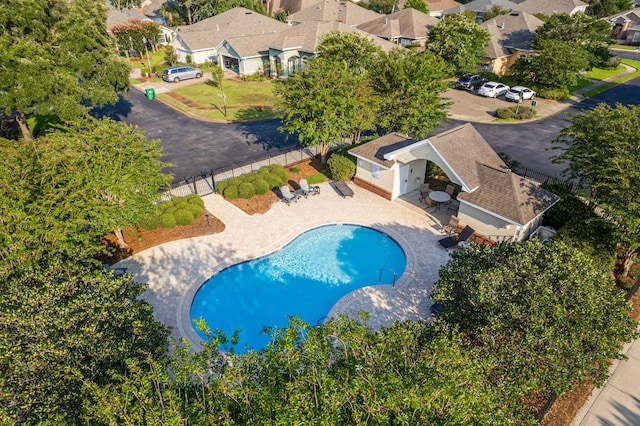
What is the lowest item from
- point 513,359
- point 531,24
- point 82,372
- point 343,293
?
point 343,293

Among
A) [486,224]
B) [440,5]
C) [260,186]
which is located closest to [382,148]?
[486,224]

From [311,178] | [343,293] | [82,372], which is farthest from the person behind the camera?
[311,178]

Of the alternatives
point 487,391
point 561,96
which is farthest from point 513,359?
point 561,96

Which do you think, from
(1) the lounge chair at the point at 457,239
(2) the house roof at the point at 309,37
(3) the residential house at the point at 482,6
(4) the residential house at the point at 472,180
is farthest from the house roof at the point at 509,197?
(3) the residential house at the point at 482,6

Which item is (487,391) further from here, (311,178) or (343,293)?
(311,178)

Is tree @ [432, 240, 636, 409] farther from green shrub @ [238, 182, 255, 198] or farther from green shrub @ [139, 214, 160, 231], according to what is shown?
green shrub @ [139, 214, 160, 231]

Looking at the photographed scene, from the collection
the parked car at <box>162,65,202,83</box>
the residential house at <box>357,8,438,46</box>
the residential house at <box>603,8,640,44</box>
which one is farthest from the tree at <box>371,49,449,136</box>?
the residential house at <box>603,8,640,44</box>

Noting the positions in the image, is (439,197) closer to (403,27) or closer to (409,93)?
(409,93)

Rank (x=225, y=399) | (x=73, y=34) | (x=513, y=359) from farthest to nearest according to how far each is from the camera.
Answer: (x=73, y=34) < (x=513, y=359) < (x=225, y=399)
